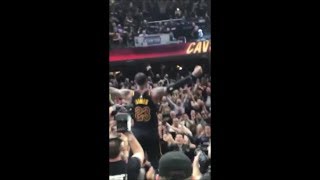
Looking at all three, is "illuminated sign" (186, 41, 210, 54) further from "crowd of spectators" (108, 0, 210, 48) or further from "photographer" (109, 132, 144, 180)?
"photographer" (109, 132, 144, 180)

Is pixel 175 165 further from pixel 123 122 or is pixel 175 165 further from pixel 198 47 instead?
pixel 198 47

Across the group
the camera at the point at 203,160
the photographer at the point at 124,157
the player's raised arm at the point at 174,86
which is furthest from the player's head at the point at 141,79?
the camera at the point at 203,160

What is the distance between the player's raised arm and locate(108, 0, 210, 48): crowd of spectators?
1.01 feet

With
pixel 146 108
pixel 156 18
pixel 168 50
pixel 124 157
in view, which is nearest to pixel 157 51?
pixel 168 50

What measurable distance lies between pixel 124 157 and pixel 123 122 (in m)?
0.32

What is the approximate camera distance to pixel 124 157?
13.6 ft

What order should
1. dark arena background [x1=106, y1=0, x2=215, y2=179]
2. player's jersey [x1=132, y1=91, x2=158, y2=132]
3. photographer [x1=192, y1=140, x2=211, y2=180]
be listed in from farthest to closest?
1. player's jersey [x1=132, y1=91, x2=158, y2=132]
2. dark arena background [x1=106, y1=0, x2=215, y2=179]
3. photographer [x1=192, y1=140, x2=211, y2=180]

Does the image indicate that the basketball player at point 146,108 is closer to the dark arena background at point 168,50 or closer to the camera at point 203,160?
the dark arena background at point 168,50

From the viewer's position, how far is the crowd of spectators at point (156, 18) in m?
4.08

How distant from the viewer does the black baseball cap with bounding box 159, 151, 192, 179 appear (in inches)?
157

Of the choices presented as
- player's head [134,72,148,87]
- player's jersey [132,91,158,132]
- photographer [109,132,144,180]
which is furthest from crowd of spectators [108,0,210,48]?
photographer [109,132,144,180]
